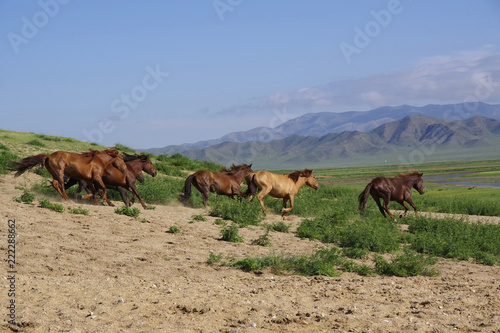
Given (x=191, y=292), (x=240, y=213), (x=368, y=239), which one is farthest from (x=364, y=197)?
(x=191, y=292)

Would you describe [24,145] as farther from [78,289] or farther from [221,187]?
[78,289]

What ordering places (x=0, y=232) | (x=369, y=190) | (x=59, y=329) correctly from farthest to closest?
(x=369, y=190)
(x=0, y=232)
(x=59, y=329)

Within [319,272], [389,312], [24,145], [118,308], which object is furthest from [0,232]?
[24,145]

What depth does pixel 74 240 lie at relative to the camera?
923 centimetres

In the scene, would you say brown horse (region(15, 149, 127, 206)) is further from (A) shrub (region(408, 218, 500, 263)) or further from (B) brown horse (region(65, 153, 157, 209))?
(A) shrub (region(408, 218, 500, 263))

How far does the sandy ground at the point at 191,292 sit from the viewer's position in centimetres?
570

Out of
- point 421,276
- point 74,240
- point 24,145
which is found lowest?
point 421,276

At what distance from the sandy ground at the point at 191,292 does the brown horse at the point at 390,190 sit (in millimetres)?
6356

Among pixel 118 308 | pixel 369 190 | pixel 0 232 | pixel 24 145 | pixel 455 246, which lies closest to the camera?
pixel 118 308

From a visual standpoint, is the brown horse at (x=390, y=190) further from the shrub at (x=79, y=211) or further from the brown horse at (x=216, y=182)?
the shrub at (x=79, y=211)

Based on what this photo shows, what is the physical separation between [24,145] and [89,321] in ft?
66.7

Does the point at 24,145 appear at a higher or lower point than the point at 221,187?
higher

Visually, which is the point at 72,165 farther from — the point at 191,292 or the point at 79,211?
the point at 191,292

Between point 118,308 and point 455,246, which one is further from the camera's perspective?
point 455,246
